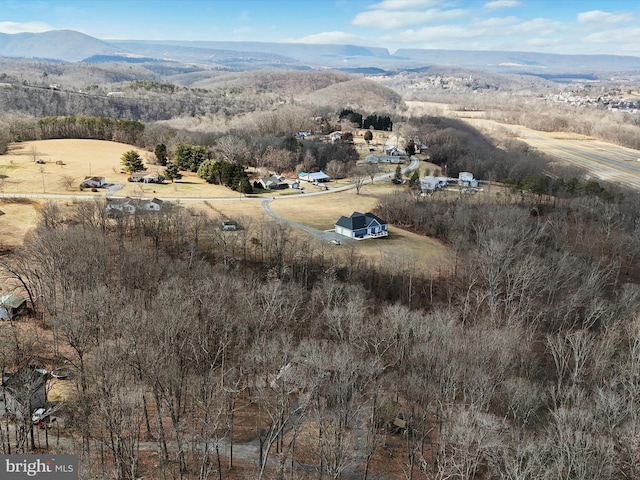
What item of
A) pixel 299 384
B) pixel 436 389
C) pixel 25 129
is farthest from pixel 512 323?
pixel 25 129

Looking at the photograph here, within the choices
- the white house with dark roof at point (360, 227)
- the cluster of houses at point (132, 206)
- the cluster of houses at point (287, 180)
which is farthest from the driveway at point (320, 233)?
the cluster of houses at point (287, 180)

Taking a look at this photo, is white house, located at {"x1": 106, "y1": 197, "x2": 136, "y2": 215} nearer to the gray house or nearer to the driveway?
the driveway

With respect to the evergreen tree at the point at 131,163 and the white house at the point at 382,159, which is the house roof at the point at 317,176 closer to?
the white house at the point at 382,159

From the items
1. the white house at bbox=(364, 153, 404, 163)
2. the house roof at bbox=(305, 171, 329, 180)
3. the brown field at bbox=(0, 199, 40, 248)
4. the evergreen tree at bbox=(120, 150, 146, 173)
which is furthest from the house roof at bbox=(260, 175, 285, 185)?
the brown field at bbox=(0, 199, 40, 248)

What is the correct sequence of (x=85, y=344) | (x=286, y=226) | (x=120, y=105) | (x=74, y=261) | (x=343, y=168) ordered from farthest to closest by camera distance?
(x=120, y=105) → (x=343, y=168) → (x=286, y=226) → (x=74, y=261) → (x=85, y=344)

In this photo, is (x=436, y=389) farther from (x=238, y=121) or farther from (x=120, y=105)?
(x=120, y=105)

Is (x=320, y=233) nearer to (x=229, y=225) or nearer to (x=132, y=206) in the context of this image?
(x=229, y=225)
